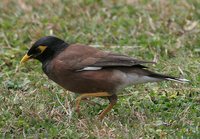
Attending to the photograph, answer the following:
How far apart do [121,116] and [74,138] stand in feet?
2.86

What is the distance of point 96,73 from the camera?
6980 mm

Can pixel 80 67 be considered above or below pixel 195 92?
above

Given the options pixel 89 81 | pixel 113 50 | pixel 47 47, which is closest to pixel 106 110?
pixel 89 81

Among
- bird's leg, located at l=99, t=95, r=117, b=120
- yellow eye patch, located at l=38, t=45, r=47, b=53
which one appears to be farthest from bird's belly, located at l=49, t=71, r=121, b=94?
yellow eye patch, located at l=38, t=45, r=47, b=53

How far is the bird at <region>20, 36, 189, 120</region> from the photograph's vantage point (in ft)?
22.8

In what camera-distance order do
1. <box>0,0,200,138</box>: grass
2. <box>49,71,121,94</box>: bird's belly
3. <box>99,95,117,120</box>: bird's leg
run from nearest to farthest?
<box>0,0,200,138</box>: grass → <box>49,71,121,94</box>: bird's belly → <box>99,95,117,120</box>: bird's leg

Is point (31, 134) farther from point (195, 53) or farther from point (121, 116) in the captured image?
point (195, 53)

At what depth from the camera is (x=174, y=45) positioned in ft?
30.5

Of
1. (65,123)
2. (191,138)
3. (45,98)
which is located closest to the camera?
(191,138)

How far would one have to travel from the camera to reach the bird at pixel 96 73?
695 centimetres

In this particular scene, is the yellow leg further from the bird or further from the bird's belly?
the bird's belly

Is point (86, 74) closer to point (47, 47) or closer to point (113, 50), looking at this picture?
point (47, 47)

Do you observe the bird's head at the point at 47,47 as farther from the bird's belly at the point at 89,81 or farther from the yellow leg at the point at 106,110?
the yellow leg at the point at 106,110

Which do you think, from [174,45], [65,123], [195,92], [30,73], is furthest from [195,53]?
[65,123]
